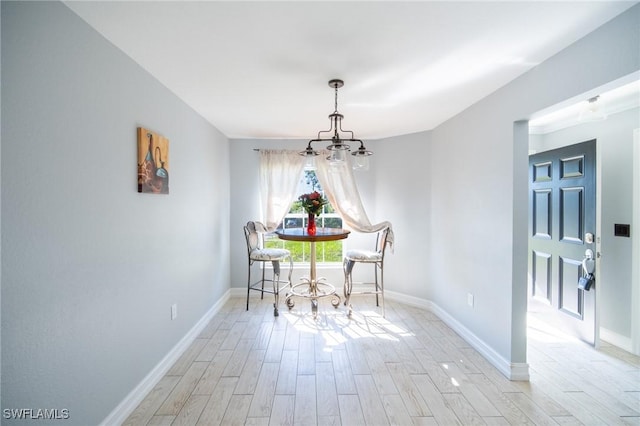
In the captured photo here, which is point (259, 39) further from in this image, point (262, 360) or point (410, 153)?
point (410, 153)

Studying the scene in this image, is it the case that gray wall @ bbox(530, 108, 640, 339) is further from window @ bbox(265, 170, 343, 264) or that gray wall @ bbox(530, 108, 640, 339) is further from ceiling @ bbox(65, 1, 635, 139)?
window @ bbox(265, 170, 343, 264)

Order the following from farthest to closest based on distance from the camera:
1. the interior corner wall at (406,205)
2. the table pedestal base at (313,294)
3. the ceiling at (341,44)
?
the interior corner wall at (406,205) < the table pedestal base at (313,294) < the ceiling at (341,44)

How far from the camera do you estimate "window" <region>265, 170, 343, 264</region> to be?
4.31 metres

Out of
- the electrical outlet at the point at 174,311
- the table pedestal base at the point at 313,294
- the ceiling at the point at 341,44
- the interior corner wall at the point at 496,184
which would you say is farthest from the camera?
the table pedestal base at the point at 313,294

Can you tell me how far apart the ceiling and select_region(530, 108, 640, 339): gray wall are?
143cm

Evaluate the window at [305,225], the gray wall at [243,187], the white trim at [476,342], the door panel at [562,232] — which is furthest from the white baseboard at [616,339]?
the window at [305,225]

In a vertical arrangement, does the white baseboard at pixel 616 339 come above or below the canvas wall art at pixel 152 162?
below

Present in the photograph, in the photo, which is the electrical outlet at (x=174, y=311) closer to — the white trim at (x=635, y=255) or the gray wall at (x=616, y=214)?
the gray wall at (x=616, y=214)

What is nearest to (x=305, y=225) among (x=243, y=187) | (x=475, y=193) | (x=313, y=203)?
(x=313, y=203)

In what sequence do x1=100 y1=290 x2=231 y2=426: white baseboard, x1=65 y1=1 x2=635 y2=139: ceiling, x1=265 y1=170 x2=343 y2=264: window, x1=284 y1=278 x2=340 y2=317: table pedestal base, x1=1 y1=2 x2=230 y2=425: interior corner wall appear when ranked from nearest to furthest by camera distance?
x1=1 y1=2 x2=230 y2=425: interior corner wall < x1=65 y1=1 x2=635 y2=139: ceiling < x1=100 y1=290 x2=231 y2=426: white baseboard < x1=284 y1=278 x2=340 y2=317: table pedestal base < x1=265 y1=170 x2=343 y2=264: window

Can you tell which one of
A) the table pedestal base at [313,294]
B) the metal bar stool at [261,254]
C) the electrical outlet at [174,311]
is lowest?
the table pedestal base at [313,294]

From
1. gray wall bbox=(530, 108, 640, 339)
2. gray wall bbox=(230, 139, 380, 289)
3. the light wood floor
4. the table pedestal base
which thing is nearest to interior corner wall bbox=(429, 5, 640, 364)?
the light wood floor

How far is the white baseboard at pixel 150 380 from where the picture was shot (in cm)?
171

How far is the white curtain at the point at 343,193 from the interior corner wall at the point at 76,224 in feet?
7.08
